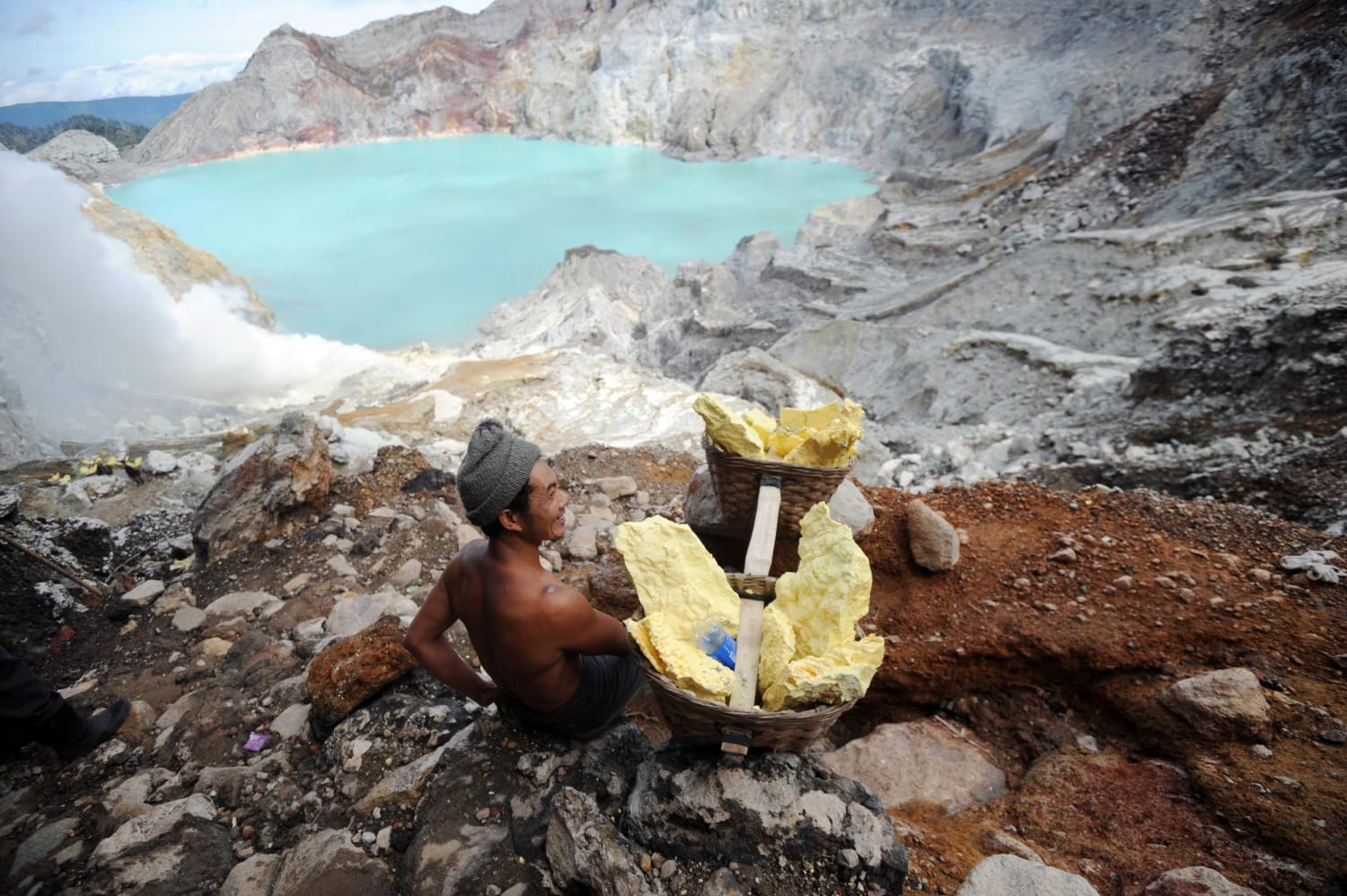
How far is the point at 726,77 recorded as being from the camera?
44000 millimetres

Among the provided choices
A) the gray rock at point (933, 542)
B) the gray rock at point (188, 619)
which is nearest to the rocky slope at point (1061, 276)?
the gray rock at point (933, 542)

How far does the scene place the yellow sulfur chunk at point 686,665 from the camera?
1640 mm

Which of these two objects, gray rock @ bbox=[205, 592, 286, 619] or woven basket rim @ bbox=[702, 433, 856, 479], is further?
gray rock @ bbox=[205, 592, 286, 619]

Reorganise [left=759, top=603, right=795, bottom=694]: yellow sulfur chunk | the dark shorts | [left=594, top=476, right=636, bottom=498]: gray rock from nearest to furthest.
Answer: [left=759, top=603, right=795, bottom=694]: yellow sulfur chunk
the dark shorts
[left=594, top=476, right=636, bottom=498]: gray rock

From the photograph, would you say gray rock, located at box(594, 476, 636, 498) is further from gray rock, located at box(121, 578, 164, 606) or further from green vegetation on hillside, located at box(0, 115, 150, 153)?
green vegetation on hillside, located at box(0, 115, 150, 153)

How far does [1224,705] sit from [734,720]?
1944 millimetres

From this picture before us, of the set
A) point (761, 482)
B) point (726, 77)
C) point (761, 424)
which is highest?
point (726, 77)

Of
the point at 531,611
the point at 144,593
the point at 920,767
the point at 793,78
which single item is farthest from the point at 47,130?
the point at 793,78

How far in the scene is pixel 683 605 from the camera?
75.3 inches

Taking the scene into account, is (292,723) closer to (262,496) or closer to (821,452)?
(262,496)

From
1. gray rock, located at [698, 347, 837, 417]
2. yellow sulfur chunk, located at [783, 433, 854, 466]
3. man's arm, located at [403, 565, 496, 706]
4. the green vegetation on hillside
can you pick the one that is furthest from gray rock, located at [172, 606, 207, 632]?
the green vegetation on hillside

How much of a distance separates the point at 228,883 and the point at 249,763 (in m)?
0.70

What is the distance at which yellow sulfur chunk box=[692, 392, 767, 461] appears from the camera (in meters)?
2.71

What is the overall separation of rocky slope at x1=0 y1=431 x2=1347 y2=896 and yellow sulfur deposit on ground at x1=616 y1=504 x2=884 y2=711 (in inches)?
11.6
